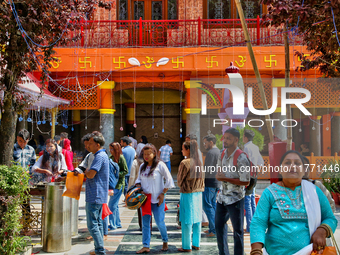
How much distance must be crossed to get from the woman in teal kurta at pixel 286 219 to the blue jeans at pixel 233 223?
1.11 m

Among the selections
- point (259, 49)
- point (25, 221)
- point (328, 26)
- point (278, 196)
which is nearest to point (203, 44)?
point (259, 49)

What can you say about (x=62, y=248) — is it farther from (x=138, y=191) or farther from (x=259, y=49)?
(x=259, y=49)

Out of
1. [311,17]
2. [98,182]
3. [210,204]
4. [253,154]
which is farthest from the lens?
[210,204]

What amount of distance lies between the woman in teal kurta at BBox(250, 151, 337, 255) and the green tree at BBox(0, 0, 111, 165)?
11.4 ft

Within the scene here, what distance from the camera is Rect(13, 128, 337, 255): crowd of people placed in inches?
96.3

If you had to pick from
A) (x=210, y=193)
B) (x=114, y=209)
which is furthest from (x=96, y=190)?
(x=210, y=193)

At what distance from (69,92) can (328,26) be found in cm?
963

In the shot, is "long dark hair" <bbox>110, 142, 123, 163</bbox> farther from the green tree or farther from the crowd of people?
the green tree

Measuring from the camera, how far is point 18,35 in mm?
4441

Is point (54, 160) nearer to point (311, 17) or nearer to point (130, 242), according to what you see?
point (130, 242)

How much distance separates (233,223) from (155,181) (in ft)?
4.46

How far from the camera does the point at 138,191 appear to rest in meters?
4.62

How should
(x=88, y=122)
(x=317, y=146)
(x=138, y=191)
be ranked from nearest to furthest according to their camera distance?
1. (x=138, y=191)
2. (x=317, y=146)
3. (x=88, y=122)

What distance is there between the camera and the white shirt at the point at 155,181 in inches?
182
